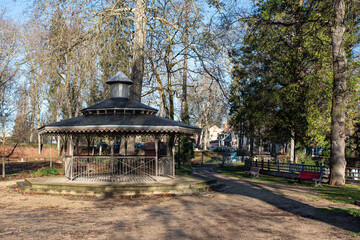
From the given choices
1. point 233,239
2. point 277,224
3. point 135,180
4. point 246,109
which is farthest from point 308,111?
point 233,239

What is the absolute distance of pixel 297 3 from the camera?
42.2ft

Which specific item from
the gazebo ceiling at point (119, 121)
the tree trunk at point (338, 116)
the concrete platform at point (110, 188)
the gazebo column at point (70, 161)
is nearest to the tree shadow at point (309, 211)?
the concrete platform at point (110, 188)

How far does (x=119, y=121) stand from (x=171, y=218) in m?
6.93

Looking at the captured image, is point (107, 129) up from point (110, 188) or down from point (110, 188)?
up

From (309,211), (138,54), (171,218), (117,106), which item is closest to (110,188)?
(117,106)

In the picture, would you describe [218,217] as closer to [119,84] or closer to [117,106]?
[117,106]

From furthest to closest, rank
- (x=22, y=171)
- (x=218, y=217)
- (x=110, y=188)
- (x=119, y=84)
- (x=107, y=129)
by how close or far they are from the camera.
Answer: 1. (x=22, y=171)
2. (x=119, y=84)
3. (x=107, y=129)
4. (x=110, y=188)
5. (x=218, y=217)

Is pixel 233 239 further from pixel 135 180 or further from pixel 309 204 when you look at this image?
pixel 135 180

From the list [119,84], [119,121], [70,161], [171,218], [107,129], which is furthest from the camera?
[119,84]

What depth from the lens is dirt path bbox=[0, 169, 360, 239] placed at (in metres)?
7.66

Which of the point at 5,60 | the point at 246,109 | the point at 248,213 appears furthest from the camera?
the point at 246,109

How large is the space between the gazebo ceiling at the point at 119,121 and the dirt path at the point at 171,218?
332 cm

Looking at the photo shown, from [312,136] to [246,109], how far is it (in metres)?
6.09

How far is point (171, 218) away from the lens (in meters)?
9.59
